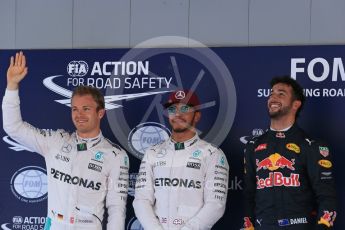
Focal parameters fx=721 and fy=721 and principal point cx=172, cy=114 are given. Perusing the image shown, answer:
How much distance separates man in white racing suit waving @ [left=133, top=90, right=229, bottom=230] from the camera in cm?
475

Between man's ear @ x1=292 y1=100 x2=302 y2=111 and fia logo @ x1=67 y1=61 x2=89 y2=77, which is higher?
fia logo @ x1=67 y1=61 x2=89 y2=77

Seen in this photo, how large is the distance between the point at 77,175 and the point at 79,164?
8 centimetres

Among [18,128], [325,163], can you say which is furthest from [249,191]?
[18,128]

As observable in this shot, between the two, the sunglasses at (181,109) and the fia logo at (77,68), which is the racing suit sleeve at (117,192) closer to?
the sunglasses at (181,109)

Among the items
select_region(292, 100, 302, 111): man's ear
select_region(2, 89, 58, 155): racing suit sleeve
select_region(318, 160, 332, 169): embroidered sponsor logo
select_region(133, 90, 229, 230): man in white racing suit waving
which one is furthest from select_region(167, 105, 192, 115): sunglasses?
select_region(318, 160, 332, 169): embroidered sponsor logo

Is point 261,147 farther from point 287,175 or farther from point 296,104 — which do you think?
point 296,104

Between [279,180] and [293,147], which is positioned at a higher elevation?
[293,147]

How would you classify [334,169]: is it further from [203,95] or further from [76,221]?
[76,221]

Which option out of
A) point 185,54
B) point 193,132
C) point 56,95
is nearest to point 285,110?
point 193,132

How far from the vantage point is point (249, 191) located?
482 cm

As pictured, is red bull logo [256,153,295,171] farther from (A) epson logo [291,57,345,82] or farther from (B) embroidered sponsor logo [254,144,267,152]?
(A) epson logo [291,57,345,82]

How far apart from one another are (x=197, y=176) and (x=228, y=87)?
2.86 ft

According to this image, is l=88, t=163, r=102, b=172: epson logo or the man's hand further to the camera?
l=88, t=163, r=102, b=172: epson logo

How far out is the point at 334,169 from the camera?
5113mm
